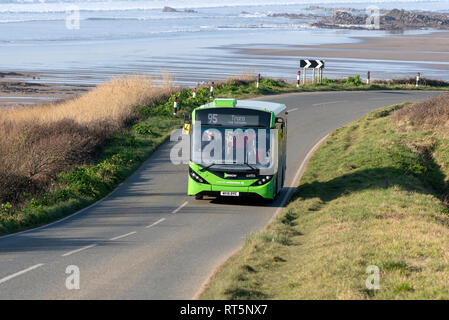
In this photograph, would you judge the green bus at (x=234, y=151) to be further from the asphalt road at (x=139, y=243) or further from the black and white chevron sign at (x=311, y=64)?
the black and white chevron sign at (x=311, y=64)

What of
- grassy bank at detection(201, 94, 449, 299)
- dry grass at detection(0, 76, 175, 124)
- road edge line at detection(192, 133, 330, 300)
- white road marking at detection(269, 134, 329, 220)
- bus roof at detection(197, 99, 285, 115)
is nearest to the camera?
grassy bank at detection(201, 94, 449, 299)

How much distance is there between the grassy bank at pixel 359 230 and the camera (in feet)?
36.8

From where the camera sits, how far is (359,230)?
15.7 meters

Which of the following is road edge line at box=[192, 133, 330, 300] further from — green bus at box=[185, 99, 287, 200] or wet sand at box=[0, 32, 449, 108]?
wet sand at box=[0, 32, 449, 108]

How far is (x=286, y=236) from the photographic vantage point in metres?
16.1

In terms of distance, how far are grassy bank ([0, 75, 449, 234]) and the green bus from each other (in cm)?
379

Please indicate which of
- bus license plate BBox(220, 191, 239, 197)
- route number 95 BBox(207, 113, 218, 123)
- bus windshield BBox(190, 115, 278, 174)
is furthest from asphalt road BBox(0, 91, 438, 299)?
route number 95 BBox(207, 113, 218, 123)

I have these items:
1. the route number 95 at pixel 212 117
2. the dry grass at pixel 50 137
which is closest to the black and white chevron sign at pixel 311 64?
the dry grass at pixel 50 137

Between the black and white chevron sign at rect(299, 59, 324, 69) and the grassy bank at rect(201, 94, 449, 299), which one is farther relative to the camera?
the black and white chevron sign at rect(299, 59, 324, 69)

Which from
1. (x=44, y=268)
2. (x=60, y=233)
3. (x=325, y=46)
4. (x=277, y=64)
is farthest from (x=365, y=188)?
(x=325, y=46)

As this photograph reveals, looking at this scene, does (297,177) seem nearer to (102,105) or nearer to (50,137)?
(50,137)

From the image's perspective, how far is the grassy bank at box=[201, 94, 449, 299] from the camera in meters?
11.2
